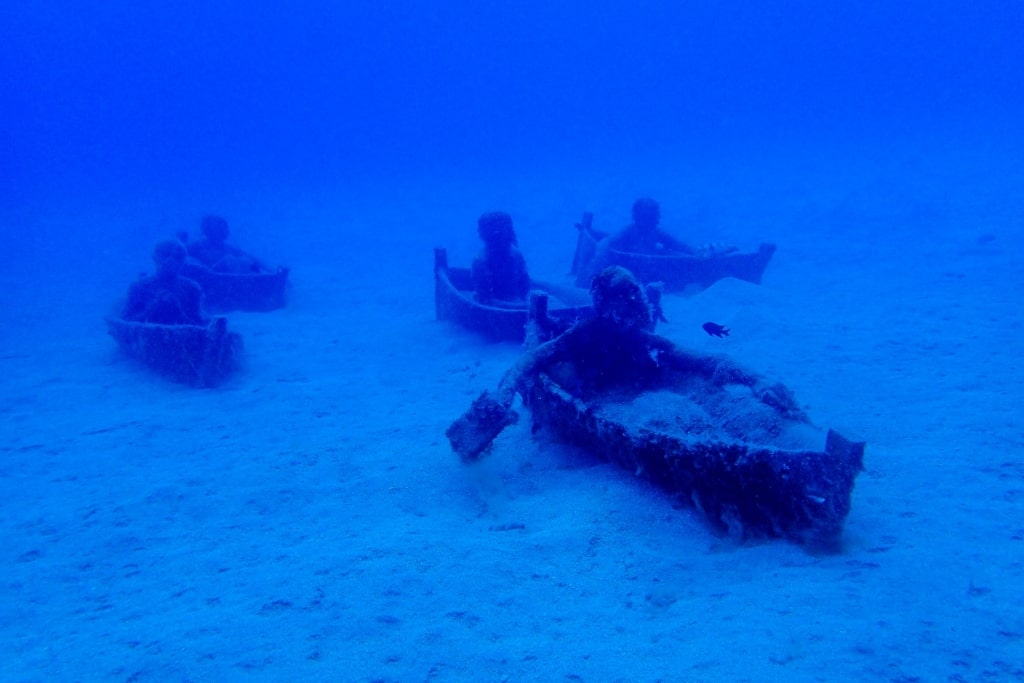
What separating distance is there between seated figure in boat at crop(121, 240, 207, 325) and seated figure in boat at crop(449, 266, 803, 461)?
7823mm

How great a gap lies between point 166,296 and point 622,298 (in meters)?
9.16

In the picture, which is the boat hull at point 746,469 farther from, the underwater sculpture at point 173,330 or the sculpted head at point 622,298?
the underwater sculpture at point 173,330

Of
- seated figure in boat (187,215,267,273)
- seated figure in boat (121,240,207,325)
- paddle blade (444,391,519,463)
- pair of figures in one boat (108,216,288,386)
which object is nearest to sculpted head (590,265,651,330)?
paddle blade (444,391,519,463)

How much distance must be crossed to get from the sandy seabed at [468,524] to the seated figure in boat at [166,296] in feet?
3.38

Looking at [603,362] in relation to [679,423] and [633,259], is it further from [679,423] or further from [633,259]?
[633,259]

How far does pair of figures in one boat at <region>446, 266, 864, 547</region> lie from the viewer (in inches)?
173

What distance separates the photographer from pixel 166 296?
11688 millimetres

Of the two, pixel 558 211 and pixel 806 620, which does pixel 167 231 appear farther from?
pixel 806 620

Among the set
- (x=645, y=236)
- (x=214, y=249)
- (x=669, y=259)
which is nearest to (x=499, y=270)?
(x=669, y=259)

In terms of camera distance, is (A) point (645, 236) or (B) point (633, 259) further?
(A) point (645, 236)

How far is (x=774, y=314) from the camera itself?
12.2 m

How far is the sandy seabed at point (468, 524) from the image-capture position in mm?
3924

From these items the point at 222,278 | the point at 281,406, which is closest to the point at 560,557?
the point at 281,406

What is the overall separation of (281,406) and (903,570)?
8384mm
